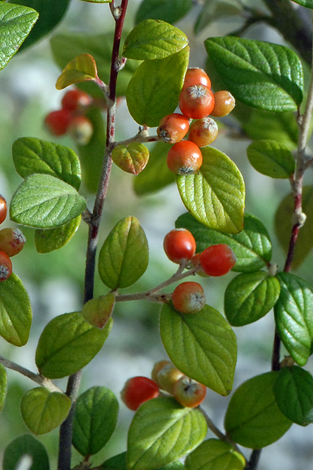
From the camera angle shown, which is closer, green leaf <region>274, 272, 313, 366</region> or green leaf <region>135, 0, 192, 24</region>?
green leaf <region>274, 272, 313, 366</region>

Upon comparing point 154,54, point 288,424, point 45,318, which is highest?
point 154,54

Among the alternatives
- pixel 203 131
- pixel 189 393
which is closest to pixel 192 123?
pixel 203 131

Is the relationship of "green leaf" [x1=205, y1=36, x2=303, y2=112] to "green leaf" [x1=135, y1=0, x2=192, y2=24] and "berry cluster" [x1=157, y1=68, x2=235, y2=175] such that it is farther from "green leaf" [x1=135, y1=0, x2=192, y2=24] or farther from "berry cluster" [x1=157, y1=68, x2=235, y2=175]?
"green leaf" [x1=135, y1=0, x2=192, y2=24]

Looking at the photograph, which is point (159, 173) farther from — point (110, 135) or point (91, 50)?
point (110, 135)

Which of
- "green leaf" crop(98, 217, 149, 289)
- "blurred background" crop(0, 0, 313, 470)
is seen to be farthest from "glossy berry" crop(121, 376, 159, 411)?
"blurred background" crop(0, 0, 313, 470)

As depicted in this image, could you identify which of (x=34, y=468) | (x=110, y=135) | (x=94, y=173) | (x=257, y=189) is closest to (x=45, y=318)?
(x=257, y=189)

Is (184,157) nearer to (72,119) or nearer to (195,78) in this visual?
(195,78)

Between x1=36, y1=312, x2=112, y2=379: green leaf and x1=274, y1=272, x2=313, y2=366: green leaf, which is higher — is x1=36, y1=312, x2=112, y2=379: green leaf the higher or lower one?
the lower one
